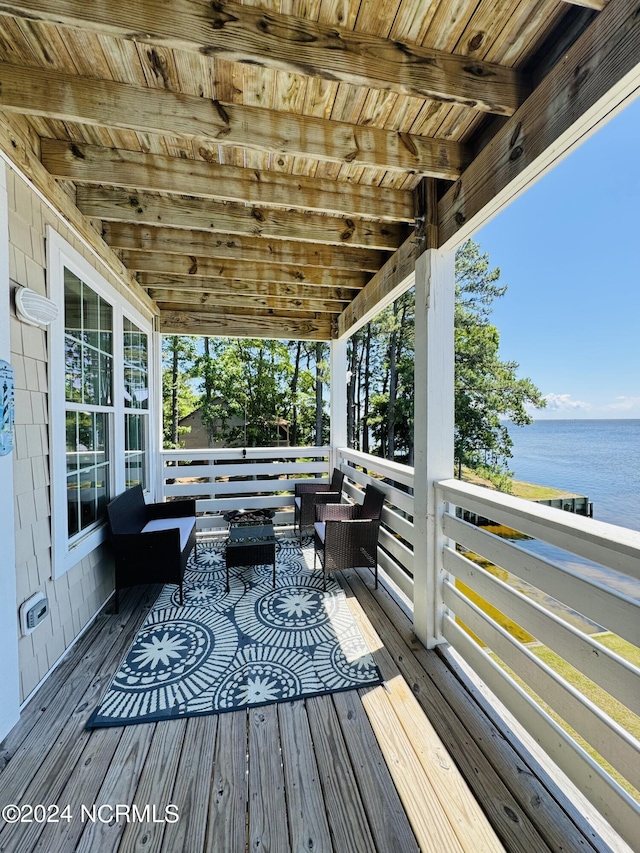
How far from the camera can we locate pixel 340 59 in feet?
4.31

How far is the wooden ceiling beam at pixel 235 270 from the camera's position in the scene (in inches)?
127

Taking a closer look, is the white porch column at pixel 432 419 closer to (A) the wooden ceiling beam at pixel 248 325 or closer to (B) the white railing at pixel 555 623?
(B) the white railing at pixel 555 623

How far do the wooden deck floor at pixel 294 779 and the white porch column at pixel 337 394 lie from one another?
3118 millimetres

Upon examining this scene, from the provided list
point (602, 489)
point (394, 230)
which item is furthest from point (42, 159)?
point (602, 489)

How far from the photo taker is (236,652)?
2143 millimetres

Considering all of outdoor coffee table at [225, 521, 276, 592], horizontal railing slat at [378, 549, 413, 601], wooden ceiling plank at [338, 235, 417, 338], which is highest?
wooden ceiling plank at [338, 235, 417, 338]

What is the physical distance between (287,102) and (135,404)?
3.05m

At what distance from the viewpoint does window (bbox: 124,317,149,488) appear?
343 cm

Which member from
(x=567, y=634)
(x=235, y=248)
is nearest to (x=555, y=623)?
(x=567, y=634)

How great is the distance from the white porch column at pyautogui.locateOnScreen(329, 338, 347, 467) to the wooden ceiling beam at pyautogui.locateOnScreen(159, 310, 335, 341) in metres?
0.23

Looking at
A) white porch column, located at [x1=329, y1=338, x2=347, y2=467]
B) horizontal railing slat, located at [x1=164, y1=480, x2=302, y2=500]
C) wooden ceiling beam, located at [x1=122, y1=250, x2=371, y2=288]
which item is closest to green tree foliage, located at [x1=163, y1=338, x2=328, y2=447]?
white porch column, located at [x1=329, y1=338, x2=347, y2=467]

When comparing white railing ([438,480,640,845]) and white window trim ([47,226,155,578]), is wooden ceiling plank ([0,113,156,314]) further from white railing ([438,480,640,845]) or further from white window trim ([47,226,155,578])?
white railing ([438,480,640,845])

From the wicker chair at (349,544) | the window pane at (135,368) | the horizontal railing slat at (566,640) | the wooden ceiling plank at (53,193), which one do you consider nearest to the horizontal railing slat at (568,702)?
A: the horizontal railing slat at (566,640)

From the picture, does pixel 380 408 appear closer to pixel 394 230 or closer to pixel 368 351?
pixel 368 351
